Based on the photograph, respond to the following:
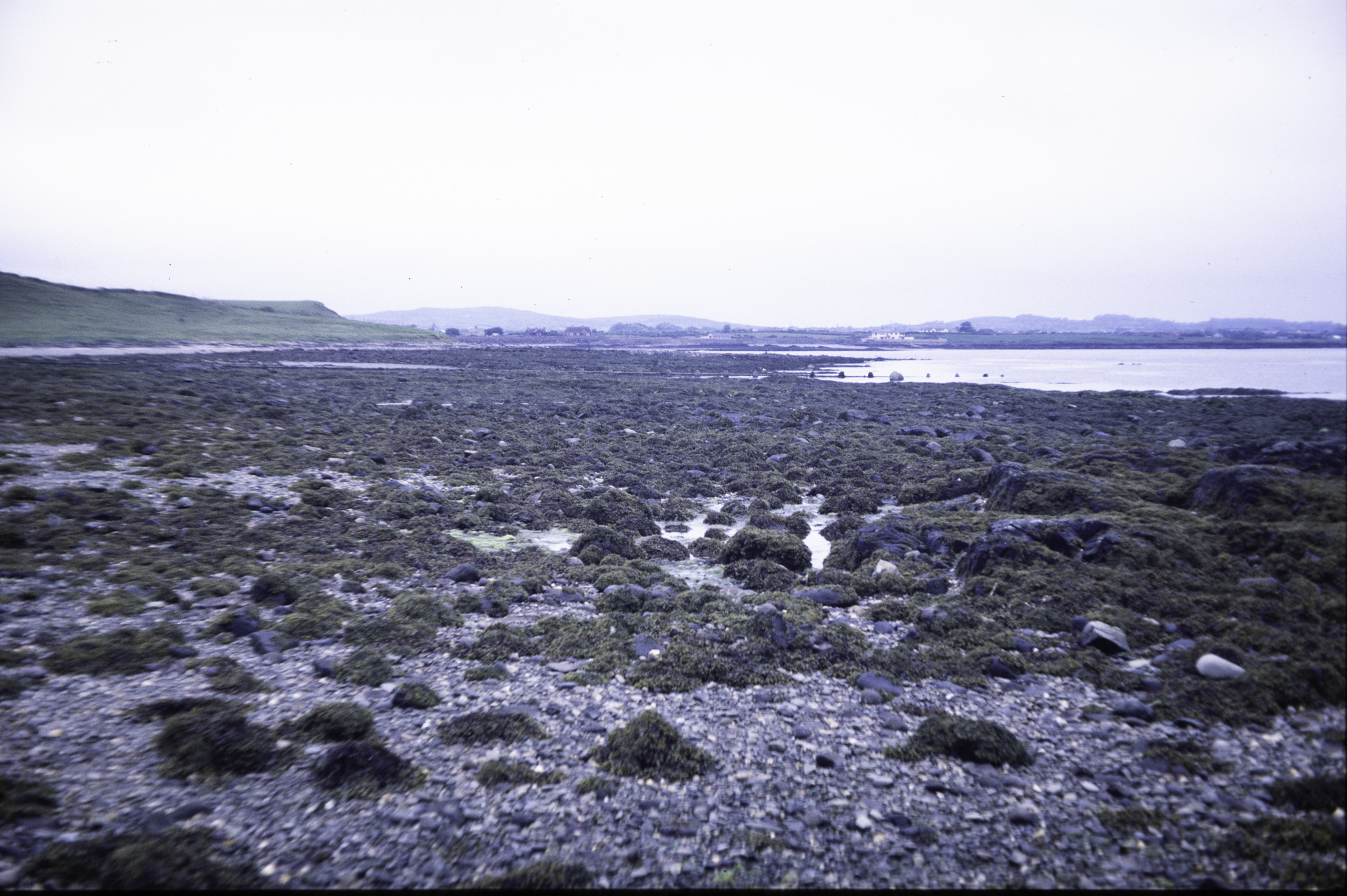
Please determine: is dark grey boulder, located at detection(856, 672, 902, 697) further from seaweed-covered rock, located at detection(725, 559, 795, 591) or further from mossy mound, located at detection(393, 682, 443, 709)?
mossy mound, located at detection(393, 682, 443, 709)

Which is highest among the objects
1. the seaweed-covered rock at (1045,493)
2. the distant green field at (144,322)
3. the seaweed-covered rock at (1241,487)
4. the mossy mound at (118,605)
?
the distant green field at (144,322)

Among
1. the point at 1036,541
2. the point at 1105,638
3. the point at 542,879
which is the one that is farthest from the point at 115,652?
the point at 1036,541

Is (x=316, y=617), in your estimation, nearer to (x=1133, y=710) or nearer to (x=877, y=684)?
(x=877, y=684)

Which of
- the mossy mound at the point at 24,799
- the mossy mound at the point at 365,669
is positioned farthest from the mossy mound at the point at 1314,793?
the mossy mound at the point at 24,799

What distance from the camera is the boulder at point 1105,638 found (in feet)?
22.3

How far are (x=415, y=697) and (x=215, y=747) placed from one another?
1.61 meters

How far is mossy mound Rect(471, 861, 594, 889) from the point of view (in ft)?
13.0

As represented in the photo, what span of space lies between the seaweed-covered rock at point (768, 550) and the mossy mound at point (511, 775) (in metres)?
Result: 6.17

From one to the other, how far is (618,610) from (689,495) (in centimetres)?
744

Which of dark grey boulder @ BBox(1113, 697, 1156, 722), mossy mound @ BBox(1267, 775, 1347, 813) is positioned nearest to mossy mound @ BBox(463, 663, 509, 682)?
dark grey boulder @ BBox(1113, 697, 1156, 722)

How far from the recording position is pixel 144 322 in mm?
81312

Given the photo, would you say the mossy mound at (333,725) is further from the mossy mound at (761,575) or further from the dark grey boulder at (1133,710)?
the dark grey boulder at (1133,710)

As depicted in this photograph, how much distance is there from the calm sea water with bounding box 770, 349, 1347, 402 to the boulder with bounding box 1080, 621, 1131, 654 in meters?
2.90

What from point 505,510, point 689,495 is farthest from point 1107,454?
point 505,510
